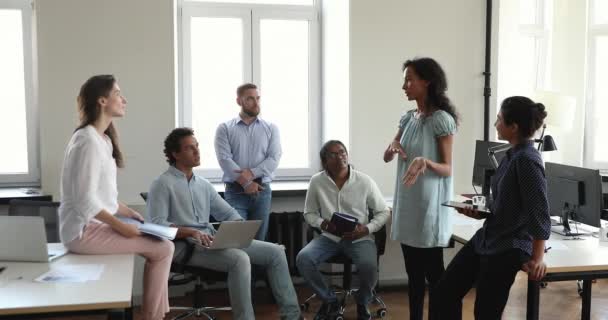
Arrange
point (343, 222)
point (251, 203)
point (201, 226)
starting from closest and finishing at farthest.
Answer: point (201, 226)
point (343, 222)
point (251, 203)

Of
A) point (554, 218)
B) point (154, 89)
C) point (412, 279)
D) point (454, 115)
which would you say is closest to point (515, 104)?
point (454, 115)

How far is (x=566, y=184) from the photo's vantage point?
3412mm

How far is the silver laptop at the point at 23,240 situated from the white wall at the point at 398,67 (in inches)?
107

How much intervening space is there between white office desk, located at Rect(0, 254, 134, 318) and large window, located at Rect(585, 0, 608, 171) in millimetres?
4723

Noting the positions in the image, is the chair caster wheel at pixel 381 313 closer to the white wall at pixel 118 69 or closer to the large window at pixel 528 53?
the white wall at pixel 118 69

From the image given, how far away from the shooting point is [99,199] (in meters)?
2.67

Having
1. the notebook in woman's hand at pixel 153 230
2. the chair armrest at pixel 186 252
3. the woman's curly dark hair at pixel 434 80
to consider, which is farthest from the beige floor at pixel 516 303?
the woman's curly dark hair at pixel 434 80

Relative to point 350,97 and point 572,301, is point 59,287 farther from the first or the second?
point 572,301

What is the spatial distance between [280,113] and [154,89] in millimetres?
1194

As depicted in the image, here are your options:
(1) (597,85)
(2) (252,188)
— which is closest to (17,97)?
(2) (252,188)

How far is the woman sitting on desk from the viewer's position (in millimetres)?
2357

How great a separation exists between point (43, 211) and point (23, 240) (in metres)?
0.89

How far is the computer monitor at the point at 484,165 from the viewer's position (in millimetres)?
4086

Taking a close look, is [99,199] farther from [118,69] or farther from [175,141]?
[118,69]
